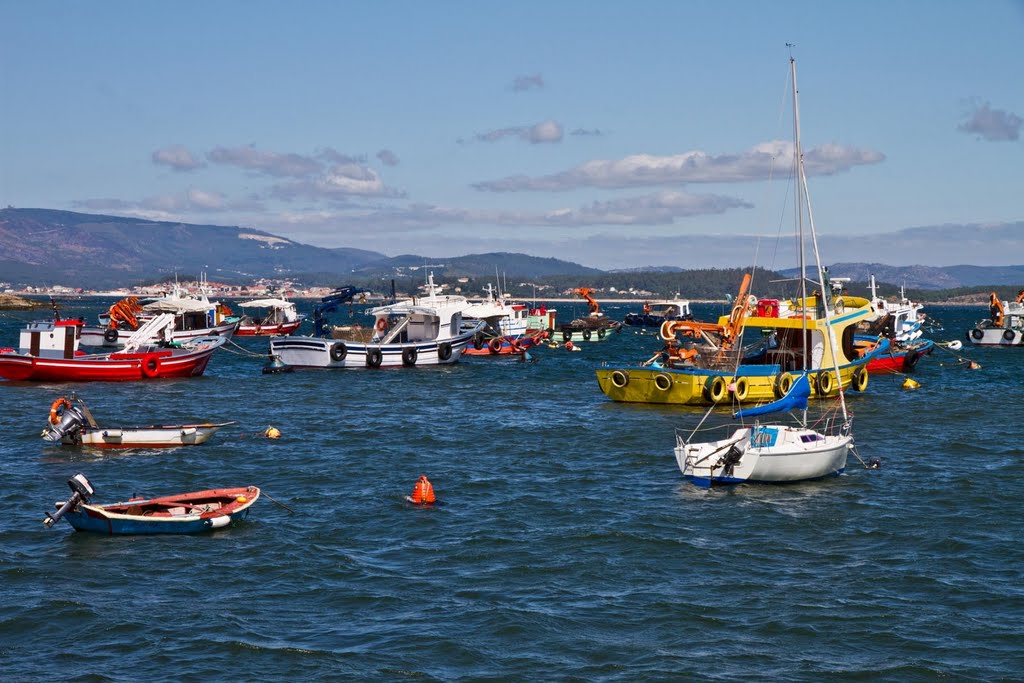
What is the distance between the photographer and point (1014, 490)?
35188 mm

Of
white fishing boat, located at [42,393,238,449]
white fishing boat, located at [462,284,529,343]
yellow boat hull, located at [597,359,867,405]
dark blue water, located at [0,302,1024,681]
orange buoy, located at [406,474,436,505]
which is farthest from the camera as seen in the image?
Result: white fishing boat, located at [462,284,529,343]

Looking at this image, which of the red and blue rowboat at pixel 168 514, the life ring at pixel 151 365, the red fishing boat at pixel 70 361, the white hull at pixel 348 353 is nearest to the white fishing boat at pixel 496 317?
the white hull at pixel 348 353

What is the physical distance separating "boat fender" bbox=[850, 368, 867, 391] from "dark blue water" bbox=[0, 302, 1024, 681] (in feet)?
42.0

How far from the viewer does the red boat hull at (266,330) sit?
125 m

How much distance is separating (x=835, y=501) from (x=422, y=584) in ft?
46.2

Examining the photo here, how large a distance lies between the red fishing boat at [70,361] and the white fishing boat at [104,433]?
24.6m

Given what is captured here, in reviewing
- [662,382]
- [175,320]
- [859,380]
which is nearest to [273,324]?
[175,320]

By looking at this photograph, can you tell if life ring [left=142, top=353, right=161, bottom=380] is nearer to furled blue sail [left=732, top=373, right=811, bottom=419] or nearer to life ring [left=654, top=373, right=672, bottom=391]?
life ring [left=654, top=373, right=672, bottom=391]

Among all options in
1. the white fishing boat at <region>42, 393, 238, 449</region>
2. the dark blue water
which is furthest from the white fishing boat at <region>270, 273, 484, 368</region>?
the white fishing boat at <region>42, 393, 238, 449</region>

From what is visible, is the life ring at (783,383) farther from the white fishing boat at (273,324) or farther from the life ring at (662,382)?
the white fishing boat at (273,324)

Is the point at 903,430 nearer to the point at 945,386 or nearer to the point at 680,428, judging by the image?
the point at 680,428

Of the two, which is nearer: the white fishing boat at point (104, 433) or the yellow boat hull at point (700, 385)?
the white fishing boat at point (104, 433)

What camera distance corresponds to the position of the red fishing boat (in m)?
65.0

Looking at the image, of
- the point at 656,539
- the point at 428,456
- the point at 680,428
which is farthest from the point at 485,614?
the point at 680,428
